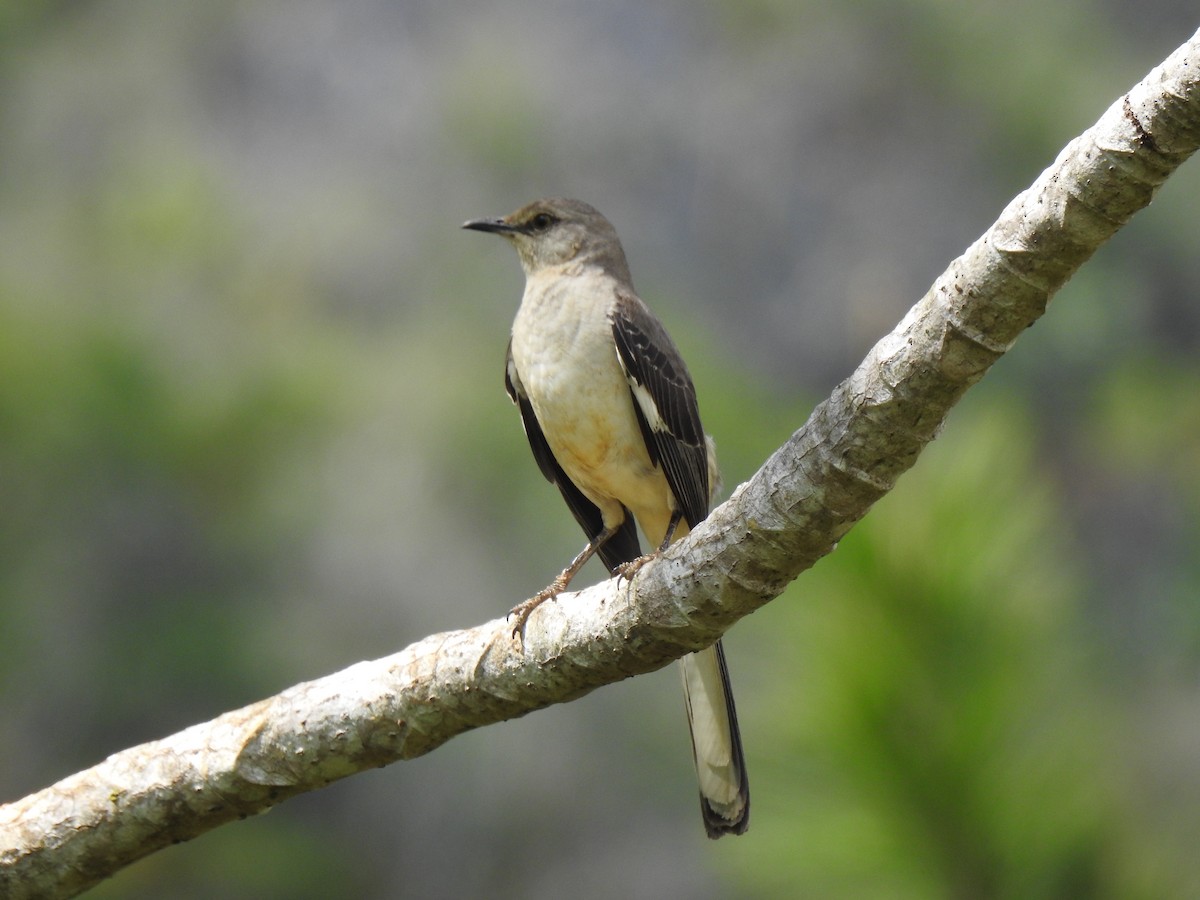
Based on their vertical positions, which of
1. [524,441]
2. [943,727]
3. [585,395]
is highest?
[524,441]

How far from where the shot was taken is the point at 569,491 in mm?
5027

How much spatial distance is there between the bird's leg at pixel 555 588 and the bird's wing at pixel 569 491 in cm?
4

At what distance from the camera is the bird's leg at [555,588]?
3414 millimetres

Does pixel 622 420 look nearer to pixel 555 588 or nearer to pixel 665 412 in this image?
pixel 665 412

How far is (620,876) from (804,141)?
26.7ft

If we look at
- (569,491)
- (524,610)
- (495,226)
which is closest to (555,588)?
(524,610)

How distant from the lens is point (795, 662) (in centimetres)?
303

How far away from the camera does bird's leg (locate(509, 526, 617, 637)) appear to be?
341 cm

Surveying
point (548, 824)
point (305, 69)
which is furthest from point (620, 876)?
point (305, 69)

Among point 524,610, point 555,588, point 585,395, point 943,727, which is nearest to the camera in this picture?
point 943,727

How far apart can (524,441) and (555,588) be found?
5611 millimetres

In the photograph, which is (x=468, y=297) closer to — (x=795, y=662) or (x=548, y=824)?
(x=548, y=824)

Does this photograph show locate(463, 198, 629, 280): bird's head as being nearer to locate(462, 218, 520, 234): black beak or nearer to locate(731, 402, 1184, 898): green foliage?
locate(462, 218, 520, 234): black beak

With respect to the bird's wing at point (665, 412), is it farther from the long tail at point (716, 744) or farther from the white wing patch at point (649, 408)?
the long tail at point (716, 744)
